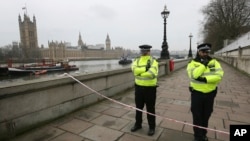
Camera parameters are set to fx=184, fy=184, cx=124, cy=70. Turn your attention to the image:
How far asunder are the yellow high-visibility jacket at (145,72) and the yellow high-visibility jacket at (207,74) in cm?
70

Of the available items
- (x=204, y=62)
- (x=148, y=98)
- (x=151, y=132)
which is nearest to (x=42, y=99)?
(x=148, y=98)

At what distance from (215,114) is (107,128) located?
2866 mm

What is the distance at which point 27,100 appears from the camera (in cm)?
371

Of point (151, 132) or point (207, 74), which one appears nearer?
point (207, 74)

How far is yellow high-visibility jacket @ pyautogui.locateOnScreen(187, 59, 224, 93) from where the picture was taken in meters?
2.87

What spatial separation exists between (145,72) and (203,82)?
1.03 metres

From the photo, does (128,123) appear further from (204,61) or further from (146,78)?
(204,61)

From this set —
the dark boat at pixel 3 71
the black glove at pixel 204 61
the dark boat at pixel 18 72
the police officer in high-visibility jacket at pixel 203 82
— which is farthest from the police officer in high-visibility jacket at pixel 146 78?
the dark boat at pixel 18 72

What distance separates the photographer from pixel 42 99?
13.2ft

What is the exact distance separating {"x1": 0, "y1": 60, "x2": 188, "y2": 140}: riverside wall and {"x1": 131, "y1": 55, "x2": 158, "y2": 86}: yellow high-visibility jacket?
1.98 m

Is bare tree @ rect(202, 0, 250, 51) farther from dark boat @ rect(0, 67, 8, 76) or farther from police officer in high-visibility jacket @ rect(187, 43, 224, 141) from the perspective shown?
dark boat @ rect(0, 67, 8, 76)

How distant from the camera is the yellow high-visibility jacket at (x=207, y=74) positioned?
287 cm

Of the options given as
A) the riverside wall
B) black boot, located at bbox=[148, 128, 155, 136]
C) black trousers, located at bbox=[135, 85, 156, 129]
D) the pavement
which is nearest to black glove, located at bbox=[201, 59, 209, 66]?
black trousers, located at bbox=[135, 85, 156, 129]

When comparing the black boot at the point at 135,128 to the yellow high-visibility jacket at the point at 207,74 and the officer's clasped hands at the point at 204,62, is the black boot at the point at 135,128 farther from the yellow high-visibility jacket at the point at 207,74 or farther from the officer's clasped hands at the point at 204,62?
the officer's clasped hands at the point at 204,62
